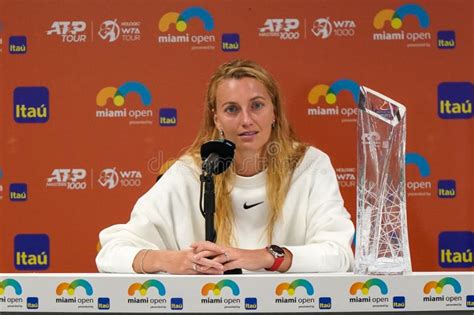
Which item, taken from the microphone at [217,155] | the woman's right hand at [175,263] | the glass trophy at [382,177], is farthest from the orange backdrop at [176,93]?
the glass trophy at [382,177]

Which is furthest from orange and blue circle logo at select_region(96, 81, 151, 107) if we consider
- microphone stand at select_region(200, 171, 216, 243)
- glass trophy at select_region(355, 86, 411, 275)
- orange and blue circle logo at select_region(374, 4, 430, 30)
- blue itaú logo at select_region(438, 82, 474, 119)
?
glass trophy at select_region(355, 86, 411, 275)

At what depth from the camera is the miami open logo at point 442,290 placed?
164cm

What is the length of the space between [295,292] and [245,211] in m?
1.00

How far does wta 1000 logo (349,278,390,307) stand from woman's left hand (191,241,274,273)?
0.46 m

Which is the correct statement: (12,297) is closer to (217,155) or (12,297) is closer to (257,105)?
(217,155)

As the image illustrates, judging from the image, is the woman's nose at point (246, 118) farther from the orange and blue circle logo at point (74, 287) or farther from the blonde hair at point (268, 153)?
the orange and blue circle logo at point (74, 287)

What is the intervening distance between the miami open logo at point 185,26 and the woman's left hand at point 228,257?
2.18 meters

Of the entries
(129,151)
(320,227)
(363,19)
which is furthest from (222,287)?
(363,19)

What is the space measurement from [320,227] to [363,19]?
197cm

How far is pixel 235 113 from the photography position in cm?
263

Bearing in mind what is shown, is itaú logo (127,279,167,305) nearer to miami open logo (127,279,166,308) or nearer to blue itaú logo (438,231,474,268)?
miami open logo (127,279,166,308)

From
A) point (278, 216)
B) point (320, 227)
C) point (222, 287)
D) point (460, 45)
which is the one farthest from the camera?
point (460, 45)

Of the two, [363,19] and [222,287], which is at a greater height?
[363,19]

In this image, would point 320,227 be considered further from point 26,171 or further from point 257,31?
point 26,171
